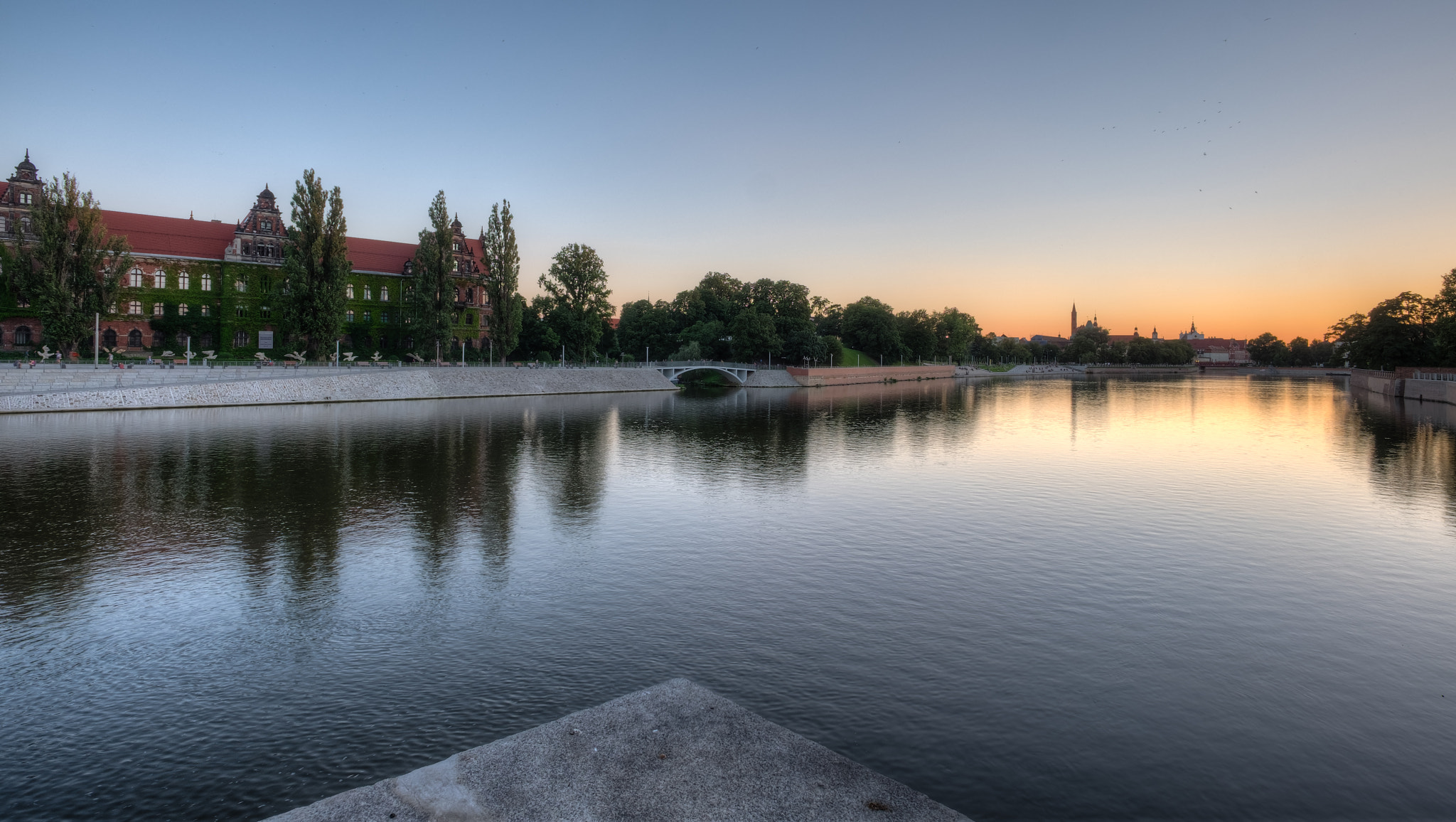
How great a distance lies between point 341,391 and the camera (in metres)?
57.4

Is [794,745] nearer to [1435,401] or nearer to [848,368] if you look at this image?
[1435,401]

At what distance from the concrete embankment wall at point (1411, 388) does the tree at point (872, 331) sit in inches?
2941

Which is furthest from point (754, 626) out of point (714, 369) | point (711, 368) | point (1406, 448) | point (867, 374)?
point (867, 374)

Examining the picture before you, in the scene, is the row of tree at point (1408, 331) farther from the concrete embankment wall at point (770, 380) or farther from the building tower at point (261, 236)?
the building tower at point (261, 236)

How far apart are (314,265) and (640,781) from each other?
233 ft

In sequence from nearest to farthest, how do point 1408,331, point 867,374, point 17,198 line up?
point 17,198, point 1408,331, point 867,374

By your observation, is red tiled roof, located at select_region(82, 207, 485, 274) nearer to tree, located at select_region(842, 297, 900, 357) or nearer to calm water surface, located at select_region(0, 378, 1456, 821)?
calm water surface, located at select_region(0, 378, 1456, 821)

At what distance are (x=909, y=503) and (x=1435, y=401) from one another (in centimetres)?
8144

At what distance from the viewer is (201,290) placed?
82312mm

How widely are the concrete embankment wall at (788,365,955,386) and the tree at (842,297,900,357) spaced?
7.14 m

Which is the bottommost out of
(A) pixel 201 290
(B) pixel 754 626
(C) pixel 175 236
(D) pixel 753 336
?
(B) pixel 754 626

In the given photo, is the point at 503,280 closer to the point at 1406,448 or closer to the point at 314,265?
the point at 314,265

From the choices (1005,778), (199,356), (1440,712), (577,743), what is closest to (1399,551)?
(1440,712)

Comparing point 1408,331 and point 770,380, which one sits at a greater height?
point 1408,331
